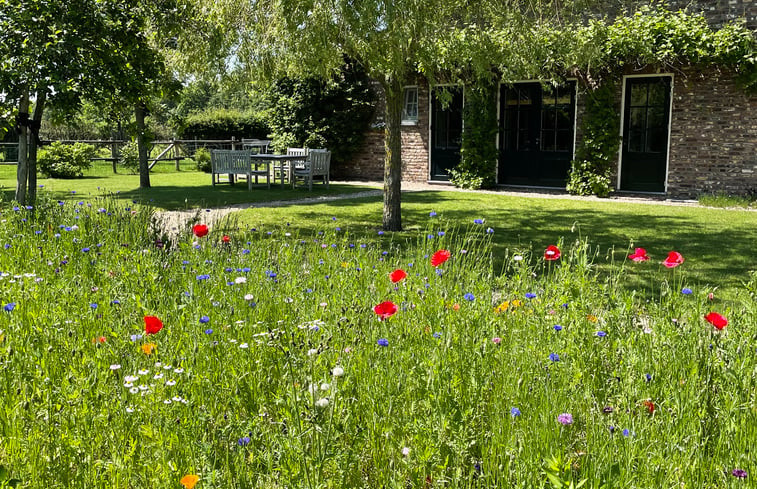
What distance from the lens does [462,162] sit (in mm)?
16531

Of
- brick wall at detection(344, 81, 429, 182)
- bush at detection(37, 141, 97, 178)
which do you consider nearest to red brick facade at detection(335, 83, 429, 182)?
brick wall at detection(344, 81, 429, 182)

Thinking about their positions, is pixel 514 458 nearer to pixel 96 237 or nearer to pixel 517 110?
pixel 96 237

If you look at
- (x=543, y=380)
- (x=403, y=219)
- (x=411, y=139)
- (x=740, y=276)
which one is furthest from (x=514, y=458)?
(x=411, y=139)

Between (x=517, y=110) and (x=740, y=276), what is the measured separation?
1084 cm

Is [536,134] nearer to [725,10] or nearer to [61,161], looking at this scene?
[725,10]

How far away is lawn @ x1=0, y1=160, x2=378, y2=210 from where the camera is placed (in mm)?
11719

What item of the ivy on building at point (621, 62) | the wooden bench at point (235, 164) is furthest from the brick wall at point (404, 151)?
the wooden bench at point (235, 164)

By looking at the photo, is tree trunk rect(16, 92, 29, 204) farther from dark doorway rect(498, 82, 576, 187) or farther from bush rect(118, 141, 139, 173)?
bush rect(118, 141, 139, 173)

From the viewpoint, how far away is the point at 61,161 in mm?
18344

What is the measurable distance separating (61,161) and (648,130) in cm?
1513

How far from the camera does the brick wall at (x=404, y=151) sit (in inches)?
702

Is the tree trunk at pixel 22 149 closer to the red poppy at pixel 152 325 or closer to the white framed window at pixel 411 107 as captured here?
the red poppy at pixel 152 325

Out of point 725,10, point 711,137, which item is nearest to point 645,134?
point 711,137

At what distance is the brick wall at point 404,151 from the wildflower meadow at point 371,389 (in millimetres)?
14383
